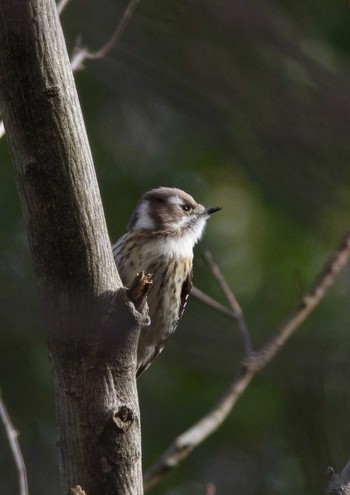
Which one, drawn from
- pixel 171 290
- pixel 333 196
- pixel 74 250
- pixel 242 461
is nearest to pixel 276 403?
pixel 242 461

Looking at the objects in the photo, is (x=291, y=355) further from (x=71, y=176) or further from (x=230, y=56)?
Answer: (x=71, y=176)

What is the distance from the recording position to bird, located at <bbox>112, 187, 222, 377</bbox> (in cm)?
481

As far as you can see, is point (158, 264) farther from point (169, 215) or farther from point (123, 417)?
point (123, 417)

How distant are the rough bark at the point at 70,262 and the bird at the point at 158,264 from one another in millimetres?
2118

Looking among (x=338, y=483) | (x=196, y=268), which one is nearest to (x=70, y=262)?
(x=338, y=483)

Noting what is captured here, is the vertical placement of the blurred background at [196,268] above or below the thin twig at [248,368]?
above

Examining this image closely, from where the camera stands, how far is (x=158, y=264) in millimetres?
4871

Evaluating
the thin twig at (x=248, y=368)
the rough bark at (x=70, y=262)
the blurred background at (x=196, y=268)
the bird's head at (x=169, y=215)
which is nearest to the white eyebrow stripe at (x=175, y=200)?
the bird's head at (x=169, y=215)

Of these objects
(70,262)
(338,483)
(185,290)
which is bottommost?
(338,483)

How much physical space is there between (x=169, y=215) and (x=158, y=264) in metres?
0.45

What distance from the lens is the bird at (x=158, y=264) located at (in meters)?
4.81

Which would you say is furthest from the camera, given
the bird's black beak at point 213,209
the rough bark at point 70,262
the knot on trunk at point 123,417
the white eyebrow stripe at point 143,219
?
the bird's black beak at point 213,209

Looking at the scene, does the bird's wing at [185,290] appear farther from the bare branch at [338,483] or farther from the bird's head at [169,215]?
the bare branch at [338,483]

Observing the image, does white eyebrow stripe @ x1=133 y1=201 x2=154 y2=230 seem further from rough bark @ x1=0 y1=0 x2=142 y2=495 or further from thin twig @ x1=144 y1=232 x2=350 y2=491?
rough bark @ x1=0 y1=0 x2=142 y2=495
